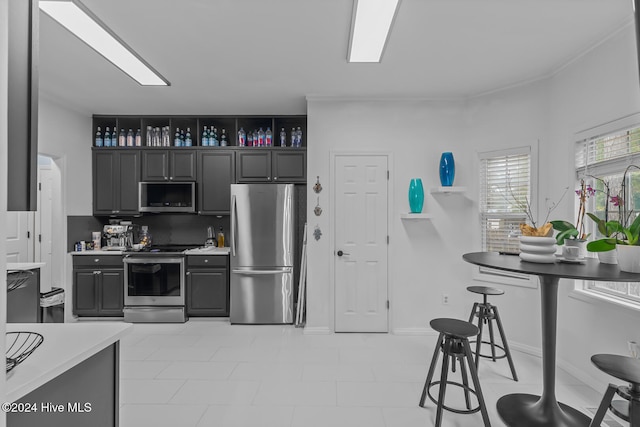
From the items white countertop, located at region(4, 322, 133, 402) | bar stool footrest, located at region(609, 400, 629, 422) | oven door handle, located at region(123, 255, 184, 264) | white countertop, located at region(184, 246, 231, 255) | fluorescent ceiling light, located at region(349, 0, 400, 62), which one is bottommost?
bar stool footrest, located at region(609, 400, 629, 422)

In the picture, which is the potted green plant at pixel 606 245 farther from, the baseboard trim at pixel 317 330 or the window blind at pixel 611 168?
the baseboard trim at pixel 317 330

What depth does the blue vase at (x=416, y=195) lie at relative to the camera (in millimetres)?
3779

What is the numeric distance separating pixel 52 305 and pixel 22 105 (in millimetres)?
4308

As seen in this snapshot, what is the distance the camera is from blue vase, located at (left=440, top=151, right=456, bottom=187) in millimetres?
3742

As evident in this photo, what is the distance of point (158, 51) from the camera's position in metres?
2.84

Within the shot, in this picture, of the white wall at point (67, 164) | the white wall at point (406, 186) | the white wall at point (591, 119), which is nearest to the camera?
the white wall at point (591, 119)

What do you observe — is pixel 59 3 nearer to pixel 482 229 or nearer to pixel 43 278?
pixel 43 278

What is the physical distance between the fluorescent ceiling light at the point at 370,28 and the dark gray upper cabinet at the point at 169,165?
8.84 feet

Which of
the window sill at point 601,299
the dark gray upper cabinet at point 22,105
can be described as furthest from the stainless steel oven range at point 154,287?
the window sill at point 601,299

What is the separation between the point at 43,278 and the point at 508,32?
5699 millimetres

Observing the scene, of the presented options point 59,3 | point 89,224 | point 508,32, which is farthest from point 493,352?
point 89,224

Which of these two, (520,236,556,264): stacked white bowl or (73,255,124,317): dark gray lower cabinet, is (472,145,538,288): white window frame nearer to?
(520,236,556,264): stacked white bowl

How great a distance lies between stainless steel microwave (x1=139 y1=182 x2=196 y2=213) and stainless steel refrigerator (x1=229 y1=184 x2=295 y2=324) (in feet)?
2.45

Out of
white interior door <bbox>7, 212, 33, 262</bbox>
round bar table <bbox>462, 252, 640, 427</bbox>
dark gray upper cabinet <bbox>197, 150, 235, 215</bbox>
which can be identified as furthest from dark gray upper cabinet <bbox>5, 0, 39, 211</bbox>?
white interior door <bbox>7, 212, 33, 262</bbox>
